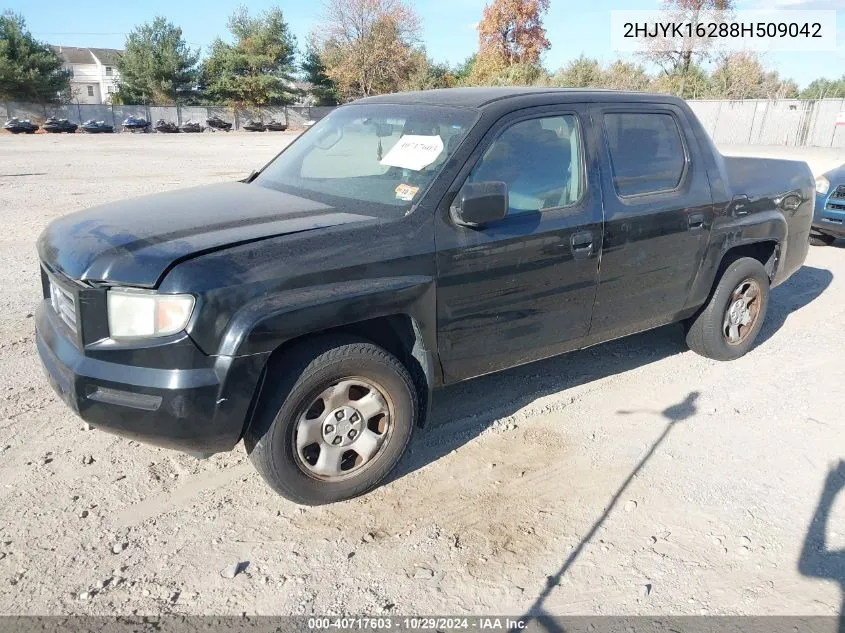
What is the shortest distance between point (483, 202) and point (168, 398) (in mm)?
1642

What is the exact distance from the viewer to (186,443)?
111 inches

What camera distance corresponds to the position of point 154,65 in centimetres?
5131

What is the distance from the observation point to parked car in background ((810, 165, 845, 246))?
8.70 meters

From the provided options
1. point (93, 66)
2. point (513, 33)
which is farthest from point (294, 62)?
point (93, 66)

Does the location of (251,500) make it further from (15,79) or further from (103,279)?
(15,79)

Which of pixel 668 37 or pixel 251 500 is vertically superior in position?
pixel 668 37

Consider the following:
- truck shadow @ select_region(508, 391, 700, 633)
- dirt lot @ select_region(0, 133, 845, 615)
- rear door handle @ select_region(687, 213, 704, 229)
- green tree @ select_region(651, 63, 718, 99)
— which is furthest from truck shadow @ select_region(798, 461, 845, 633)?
green tree @ select_region(651, 63, 718, 99)

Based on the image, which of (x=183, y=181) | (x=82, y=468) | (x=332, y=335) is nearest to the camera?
(x=332, y=335)

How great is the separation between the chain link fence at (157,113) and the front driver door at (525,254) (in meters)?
42.9

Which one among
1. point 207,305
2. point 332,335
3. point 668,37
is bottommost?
point 332,335

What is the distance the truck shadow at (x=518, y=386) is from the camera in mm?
3889

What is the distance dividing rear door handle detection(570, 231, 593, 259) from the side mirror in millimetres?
643

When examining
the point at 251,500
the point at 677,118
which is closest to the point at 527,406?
the point at 251,500

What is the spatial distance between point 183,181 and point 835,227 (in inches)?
500
